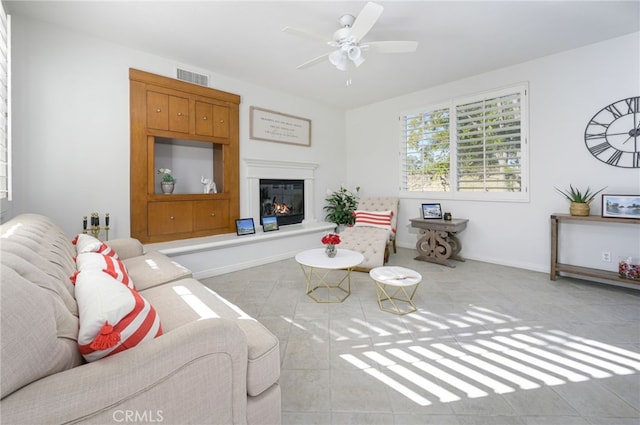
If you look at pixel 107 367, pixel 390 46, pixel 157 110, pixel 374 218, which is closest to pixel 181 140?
pixel 157 110

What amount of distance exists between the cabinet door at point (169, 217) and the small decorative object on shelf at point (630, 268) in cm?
495

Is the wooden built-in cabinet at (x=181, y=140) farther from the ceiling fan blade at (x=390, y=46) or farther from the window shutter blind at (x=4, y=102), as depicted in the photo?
the ceiling fan blade at (x=390, y=46)

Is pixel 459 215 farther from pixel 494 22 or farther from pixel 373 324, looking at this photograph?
pixel 373 324

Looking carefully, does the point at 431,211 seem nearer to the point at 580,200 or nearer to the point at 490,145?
the point at 490,145

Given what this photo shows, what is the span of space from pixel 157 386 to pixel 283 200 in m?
4.03

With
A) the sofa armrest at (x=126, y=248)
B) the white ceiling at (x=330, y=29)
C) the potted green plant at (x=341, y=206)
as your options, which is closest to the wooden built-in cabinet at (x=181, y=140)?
the white ceiling at (x=330, y=29)

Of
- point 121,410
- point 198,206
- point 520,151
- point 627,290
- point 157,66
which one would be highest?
point 157,66

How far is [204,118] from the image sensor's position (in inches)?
149

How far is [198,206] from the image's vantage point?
12.5ft

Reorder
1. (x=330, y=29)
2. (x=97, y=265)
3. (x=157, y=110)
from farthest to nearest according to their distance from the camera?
(x=157, y=110) < (x=330, y=29) < (x=97, y=265)

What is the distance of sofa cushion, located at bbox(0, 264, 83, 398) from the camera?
68 centimetres

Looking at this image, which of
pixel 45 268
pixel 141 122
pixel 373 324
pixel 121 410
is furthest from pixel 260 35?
pixel 121 410

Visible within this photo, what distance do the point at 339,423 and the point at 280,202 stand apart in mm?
3726

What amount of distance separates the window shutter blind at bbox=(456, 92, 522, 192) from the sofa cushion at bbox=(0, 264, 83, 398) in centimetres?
458
